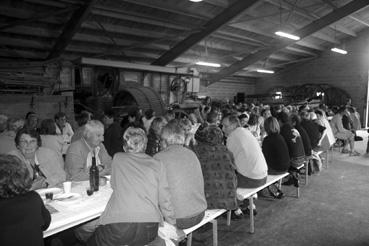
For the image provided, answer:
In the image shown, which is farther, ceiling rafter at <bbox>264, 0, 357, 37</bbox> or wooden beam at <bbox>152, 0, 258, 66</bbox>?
ceiling rafter at <bbox>264, 0, 357, 37</bbox>

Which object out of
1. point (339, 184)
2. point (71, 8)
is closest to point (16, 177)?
point (339, 184)

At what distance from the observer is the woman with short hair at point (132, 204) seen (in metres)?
1.92

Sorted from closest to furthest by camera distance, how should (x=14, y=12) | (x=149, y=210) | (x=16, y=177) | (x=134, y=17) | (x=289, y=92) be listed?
(x=16, y=177) → (x=149, y=210) → (x=14, y=12) → (x=134, y=17) → (x=289, y=92)

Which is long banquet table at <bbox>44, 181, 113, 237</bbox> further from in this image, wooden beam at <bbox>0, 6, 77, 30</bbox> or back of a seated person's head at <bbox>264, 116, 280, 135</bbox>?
wooden beam at <bbox>0, 6, 77, 30</bbox>

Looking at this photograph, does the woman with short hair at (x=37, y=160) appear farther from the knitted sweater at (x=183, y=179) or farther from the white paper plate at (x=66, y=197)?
the knitted sweater at (x=183, y=179)

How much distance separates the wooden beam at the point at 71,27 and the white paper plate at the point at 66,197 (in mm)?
5767

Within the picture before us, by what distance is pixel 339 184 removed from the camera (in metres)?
5.41

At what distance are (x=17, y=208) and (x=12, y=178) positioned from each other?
0.54 ft

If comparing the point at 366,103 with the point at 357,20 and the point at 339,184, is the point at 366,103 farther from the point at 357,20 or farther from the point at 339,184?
the point at 339,184

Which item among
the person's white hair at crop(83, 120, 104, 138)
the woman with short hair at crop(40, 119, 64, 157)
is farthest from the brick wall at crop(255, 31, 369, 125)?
the person's white hair at crop(83, 120, 104, 138)

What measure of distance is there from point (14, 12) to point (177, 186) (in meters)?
7.04

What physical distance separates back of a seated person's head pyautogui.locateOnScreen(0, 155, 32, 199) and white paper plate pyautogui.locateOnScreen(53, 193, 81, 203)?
2.19 ft

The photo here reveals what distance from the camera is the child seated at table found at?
1.49m

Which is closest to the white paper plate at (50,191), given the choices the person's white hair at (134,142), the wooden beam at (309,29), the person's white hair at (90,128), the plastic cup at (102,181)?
the plastic cup at (102,181)
